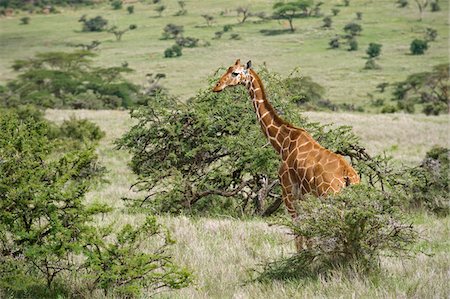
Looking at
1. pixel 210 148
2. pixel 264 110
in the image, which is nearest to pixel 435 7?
pixel 210 148

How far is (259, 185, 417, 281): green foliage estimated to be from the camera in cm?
577

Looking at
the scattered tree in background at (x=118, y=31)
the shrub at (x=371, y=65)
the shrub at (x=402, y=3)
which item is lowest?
the shrub at (x=371, y=65)

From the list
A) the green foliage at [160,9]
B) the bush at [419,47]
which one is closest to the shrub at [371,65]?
the bush at [419,47]

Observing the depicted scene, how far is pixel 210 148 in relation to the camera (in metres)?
10.8

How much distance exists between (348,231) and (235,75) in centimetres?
259

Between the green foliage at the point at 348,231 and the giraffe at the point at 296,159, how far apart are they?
283 mm

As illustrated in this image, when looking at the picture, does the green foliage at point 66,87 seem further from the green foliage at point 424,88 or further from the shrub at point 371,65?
the shrub at point 371,65

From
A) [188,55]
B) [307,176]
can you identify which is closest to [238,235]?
[307,176]

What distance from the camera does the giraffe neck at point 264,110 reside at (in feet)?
25.1

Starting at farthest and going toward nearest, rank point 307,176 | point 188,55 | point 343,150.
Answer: point 188,55, point 343,150, point 307,176

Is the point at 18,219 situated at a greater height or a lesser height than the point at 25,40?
greater

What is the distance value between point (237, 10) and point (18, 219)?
10736 cm

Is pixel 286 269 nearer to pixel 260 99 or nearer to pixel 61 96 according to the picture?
pixel 260 99

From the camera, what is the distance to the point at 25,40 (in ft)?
355
